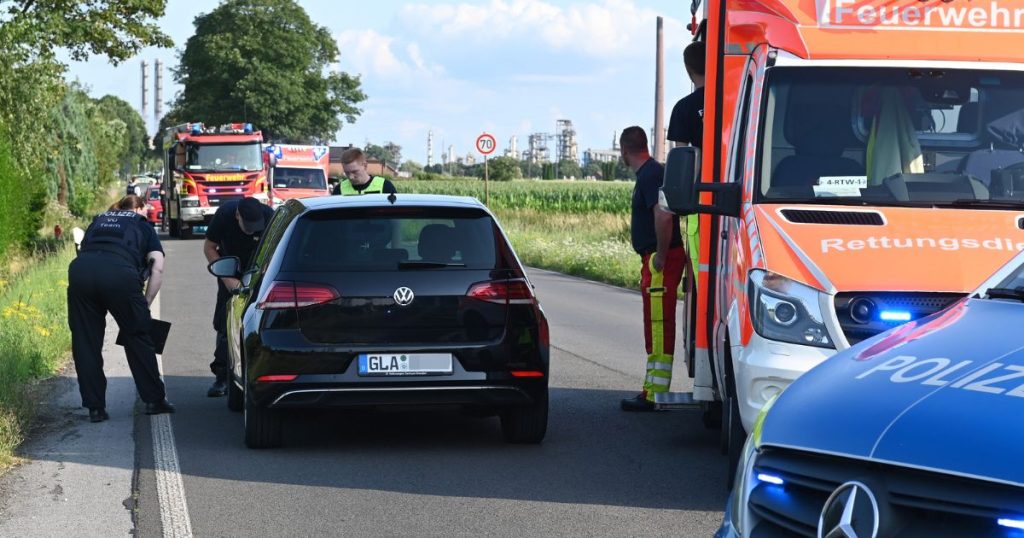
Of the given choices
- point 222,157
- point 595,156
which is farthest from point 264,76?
point 595,156

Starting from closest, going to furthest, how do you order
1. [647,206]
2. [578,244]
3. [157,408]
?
[647,206] → [157,408] → [578,244]

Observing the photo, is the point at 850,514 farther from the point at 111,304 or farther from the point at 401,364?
the point at 111,304

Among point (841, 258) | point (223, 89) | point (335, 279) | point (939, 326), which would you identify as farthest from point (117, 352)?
point (223, 89)

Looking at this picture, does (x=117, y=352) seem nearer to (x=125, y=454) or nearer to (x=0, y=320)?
(x=0, y=320)

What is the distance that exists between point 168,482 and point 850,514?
5.25 metres

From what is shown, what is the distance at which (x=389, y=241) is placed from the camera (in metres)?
8.91

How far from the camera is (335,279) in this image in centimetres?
871

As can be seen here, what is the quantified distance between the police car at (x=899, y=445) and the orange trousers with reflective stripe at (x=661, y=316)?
5.38 metres

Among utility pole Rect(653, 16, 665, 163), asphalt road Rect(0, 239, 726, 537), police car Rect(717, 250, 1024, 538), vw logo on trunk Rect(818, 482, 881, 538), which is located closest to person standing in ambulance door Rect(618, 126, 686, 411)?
asphalt road Rect(0, 239, 726, 537)

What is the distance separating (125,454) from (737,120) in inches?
158

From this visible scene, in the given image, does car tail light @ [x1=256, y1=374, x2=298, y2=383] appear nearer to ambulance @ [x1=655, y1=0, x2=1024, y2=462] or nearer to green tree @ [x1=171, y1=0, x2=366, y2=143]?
ambulance @ [x1=655, y1=0, x2=1024, y2=462]

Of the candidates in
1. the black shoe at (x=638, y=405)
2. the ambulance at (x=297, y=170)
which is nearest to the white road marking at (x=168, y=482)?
the black shoe at (x=638, y=405)

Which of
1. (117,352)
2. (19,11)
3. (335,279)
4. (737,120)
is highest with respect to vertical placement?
(19,11)

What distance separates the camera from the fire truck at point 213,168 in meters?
41.9
